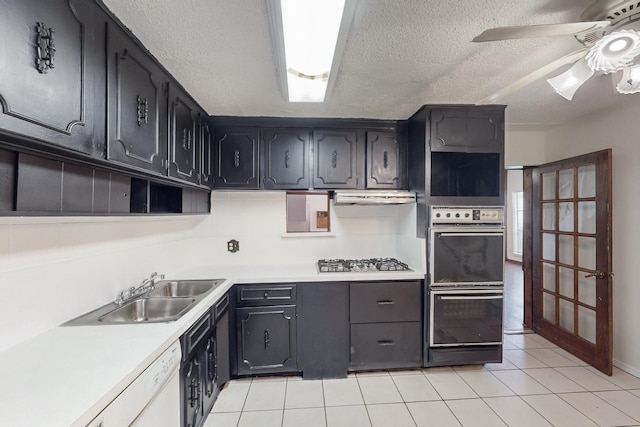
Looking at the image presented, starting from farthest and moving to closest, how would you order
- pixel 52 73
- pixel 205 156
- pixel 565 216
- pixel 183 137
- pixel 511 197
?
pixel 511 197, pixel 565 216, pixel 205 156, pixel 183 137, pixel 52 73

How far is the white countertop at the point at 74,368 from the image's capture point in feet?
2.59

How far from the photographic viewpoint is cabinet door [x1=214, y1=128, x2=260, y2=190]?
2.60 m

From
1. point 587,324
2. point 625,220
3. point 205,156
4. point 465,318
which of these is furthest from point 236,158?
point 587,324

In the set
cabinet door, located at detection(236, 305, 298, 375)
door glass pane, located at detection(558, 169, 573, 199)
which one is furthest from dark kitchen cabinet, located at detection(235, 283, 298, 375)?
door glass pane, located at detection(558, 169, 573, 199)

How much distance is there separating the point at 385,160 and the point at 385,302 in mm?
1339

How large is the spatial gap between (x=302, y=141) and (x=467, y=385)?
8.33 ft

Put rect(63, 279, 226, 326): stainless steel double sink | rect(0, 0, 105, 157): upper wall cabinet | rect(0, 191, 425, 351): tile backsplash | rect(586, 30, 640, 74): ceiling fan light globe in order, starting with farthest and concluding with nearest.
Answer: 1. rect(63, 279, 226, 326): stainless steel double sink
2. rect(0, 191, 425, 351): tile backsplash
3. rect(586, 30, 640, 74): ceiling fan light globe
4. rect(0, 0, 105, 157): upper wall cabinet

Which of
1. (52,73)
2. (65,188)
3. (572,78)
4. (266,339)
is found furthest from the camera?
(266,339)

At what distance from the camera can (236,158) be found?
8.57ft

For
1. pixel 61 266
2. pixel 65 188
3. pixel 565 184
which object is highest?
pixel 565 184

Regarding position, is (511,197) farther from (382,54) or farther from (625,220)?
(382,54)

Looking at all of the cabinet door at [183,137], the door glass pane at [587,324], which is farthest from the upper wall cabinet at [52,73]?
the door glass pane at [587,324]

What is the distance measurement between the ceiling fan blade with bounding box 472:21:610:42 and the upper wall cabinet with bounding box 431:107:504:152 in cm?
120

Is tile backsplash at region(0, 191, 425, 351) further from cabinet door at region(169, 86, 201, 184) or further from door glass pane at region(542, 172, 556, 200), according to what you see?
door glass pane at region(542, 172, 556, 200)
